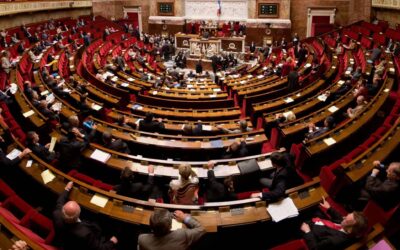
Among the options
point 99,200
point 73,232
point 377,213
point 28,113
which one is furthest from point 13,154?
point 377,213

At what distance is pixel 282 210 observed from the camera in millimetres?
2951

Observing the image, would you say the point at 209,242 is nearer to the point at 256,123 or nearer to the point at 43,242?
the point at 43,242

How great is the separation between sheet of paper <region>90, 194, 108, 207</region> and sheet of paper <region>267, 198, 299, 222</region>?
5.28ft

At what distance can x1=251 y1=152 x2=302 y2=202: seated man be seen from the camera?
3035mm

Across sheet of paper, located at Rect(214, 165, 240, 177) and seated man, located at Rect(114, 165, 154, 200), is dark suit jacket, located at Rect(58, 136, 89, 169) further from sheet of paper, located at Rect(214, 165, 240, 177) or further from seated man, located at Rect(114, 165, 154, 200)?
sheet of paper, located at Rect(214, 165, 240, 177)

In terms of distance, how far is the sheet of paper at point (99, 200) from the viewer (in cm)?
305

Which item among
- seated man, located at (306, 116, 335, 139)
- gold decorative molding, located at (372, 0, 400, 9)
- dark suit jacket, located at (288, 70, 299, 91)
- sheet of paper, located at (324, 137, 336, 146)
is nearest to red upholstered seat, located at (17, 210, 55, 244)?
sheet of paper, located at (324, 137, 336, 146)

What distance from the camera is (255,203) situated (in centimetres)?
304

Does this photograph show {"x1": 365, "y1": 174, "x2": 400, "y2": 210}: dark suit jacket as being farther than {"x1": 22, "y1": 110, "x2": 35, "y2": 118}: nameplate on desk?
No

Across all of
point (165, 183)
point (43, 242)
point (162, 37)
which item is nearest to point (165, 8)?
point (162, 37)

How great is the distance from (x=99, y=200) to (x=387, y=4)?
1425cm

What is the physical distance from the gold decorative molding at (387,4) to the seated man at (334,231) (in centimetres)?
1194

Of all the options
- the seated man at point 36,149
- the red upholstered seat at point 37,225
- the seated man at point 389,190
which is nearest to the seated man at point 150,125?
the seated man at point 36,149

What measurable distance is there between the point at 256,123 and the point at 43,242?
4.36m
